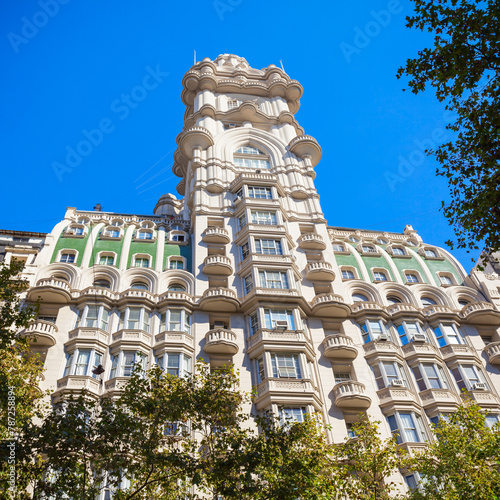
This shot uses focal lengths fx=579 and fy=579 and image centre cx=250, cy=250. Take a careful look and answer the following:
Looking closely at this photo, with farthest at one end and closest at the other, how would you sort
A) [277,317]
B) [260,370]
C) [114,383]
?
[277,317] → [260,370] → [114,383]

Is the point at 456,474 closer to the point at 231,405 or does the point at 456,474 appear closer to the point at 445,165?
the point at 231,405

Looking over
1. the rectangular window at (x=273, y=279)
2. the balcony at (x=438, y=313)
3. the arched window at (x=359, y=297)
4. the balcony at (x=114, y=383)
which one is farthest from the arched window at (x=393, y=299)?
the balcony at (x=114, y=383)

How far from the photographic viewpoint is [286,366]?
39.7 metres

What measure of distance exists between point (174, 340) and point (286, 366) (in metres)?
8.20

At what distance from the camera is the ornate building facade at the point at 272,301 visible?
3959cm

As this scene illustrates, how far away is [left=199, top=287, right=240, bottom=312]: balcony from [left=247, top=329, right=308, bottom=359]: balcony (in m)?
3.44

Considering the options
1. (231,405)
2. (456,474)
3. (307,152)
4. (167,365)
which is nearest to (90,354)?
(167,365)

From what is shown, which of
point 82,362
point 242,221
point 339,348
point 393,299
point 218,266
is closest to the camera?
point 82,362

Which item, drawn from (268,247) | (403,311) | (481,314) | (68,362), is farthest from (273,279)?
(481,314)

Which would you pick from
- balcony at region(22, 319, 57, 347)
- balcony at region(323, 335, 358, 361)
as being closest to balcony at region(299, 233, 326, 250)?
balcony at region(323, 335, 358, 361)

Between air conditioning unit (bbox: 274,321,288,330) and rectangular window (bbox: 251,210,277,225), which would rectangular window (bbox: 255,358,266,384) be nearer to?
air conditioning unit (bbox: 274,321,288,330)

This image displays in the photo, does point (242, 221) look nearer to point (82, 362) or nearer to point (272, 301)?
point (272, 301)

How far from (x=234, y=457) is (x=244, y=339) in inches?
742

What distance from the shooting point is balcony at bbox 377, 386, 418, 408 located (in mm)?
39281
